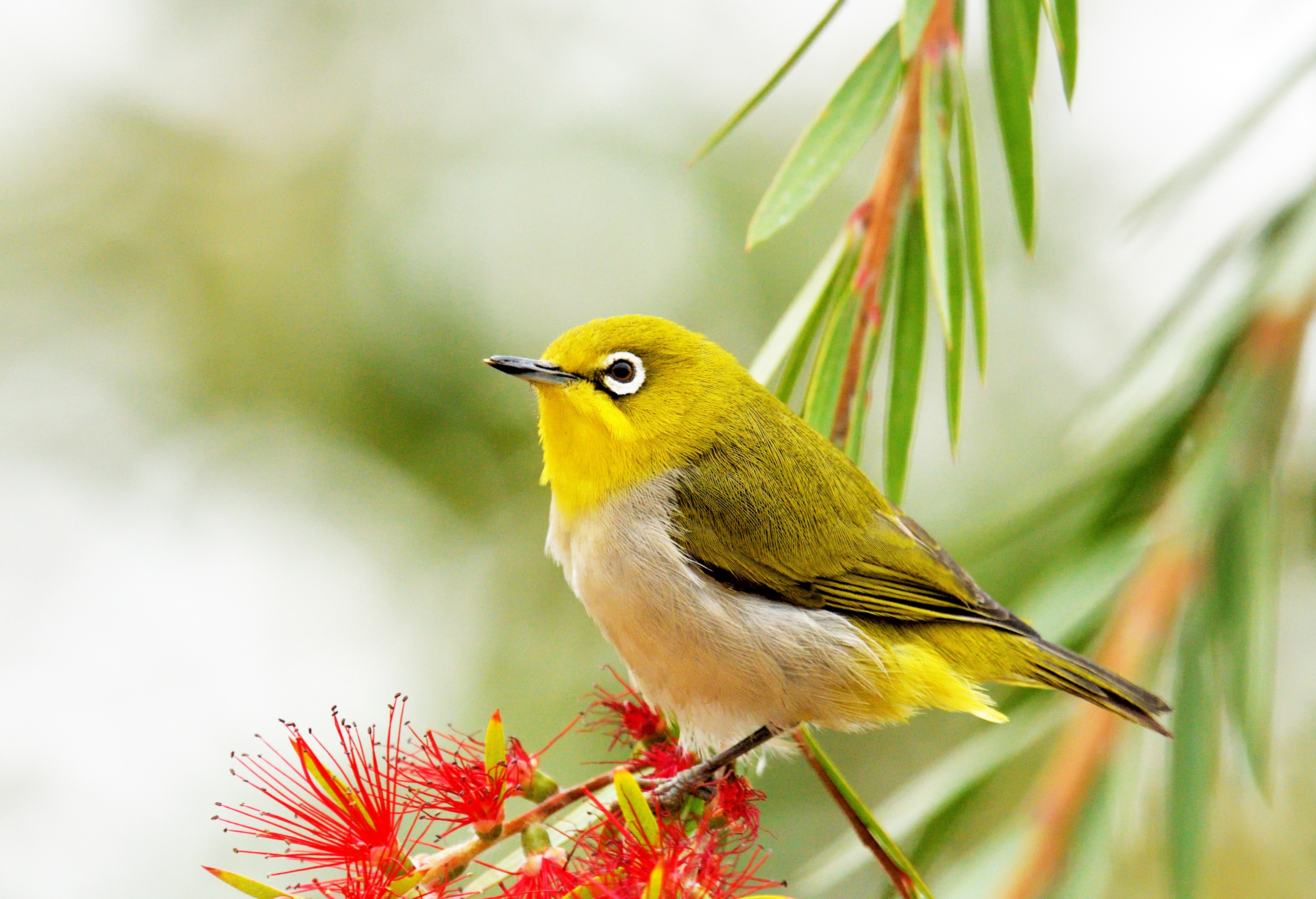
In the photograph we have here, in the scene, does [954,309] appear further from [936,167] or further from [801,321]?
[801,321]

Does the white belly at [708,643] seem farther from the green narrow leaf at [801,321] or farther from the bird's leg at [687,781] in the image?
the green narrow leaf at [801,321]

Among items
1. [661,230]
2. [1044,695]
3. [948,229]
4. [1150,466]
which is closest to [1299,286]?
[1150,466]

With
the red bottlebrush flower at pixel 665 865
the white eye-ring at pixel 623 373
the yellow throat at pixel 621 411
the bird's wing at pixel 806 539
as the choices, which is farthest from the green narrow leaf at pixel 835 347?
the red bottlebrush flower at pixel 665 865

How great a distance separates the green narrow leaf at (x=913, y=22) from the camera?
223 centimetres

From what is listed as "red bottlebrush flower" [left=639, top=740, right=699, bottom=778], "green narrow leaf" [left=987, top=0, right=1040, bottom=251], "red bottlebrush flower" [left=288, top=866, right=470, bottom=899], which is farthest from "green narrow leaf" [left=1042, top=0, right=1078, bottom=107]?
"red bottlebrush flower" [left=288, top=866, right=470, bottom=899]

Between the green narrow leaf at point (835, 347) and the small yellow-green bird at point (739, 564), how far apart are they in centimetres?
11

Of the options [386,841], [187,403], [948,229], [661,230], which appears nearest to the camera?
[386,841]

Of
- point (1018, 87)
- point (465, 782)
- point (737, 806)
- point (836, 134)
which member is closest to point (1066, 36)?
point (1018, 87)

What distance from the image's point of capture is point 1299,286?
2896 millimetres

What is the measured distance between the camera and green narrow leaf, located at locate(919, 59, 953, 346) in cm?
239

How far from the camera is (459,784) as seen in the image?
80.0 inches

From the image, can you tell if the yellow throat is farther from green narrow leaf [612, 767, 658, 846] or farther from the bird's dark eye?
green narrow leaf [612, 767, 658, 846]

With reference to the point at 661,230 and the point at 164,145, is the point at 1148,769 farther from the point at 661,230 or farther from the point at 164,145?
the point at 164,145

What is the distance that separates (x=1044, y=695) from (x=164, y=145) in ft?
16.8
